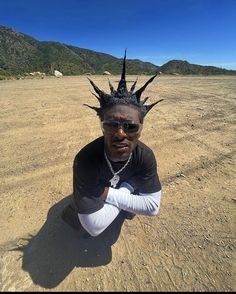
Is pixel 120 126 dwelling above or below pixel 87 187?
above

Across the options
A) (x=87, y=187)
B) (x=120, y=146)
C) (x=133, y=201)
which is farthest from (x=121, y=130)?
(x=133, y=201)

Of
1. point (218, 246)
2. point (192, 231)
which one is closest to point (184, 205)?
point (192, 231)

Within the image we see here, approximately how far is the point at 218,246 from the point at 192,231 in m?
0.31

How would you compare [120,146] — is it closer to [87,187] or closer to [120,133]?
[120,133]

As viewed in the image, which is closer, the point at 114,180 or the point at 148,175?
the point at 148,175

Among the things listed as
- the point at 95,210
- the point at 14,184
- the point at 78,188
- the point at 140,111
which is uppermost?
the point at 140,111

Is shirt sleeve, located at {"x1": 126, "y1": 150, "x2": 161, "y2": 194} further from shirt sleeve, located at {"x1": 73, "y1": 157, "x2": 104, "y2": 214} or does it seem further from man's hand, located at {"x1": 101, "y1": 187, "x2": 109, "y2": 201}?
shirt sleeve, located at {"x1": 73, "y1": 157, "x2": 104, "y2": 214}

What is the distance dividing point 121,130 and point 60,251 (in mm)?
1527

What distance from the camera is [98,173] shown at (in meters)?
2.05

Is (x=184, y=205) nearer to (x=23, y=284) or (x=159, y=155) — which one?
(x=159, y=155)

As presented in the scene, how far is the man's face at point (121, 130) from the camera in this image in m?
1.83

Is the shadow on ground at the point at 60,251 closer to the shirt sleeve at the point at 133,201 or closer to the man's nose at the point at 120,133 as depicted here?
the shirt sleeve at the point at 133,201

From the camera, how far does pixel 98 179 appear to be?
206 cm

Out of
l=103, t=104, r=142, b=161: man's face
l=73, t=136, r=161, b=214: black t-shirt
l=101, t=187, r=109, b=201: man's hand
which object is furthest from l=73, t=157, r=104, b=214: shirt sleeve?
l=103, t=104, r=142, b=161: man's face
